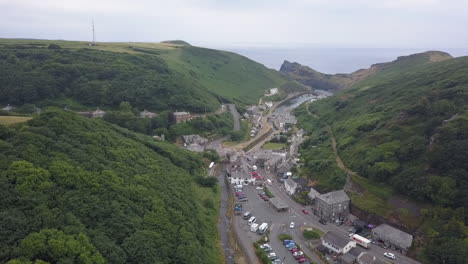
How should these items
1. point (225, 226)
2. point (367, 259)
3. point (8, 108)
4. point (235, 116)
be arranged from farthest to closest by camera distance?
point (235, 116) → point (8, 108) → point (225, 226) → point (367, 259)

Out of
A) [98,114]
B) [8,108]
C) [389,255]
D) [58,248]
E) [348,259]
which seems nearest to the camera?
[58,248]

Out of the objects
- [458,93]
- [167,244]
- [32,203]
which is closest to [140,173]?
[167,244]

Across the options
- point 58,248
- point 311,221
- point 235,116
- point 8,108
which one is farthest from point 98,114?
point 58,248

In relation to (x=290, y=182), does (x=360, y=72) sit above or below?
above

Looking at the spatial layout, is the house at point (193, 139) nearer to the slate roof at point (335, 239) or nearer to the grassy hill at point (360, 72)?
the slate roof at point (335, 239)

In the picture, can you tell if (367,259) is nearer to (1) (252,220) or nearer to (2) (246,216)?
(1) (252,220)

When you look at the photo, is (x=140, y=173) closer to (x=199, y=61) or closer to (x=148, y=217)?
(x=148, y=217)
